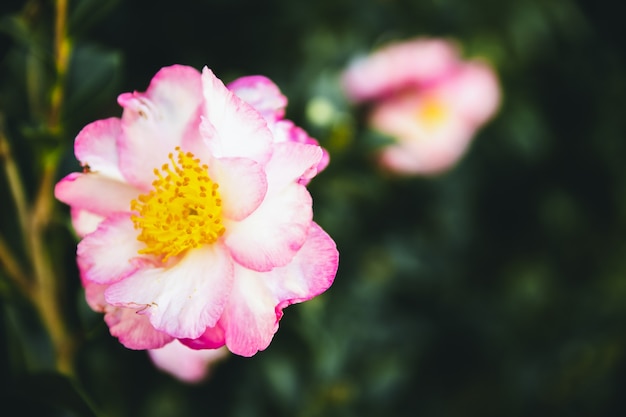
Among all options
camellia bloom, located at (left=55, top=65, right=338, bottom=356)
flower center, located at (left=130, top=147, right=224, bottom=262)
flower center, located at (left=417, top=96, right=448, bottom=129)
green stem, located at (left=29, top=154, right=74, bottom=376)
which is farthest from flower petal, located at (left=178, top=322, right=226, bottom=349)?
flower center, located at (left=417, top=96, right=448, bottom=129)

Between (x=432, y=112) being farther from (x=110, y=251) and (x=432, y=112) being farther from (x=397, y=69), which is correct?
(x=110, y=251)

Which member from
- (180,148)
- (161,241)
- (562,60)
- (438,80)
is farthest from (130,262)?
(562,60)

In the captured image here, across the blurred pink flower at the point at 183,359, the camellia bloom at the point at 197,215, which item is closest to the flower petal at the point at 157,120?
the camellia bloom at the point at 197,215

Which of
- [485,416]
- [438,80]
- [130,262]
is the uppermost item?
[438,80]

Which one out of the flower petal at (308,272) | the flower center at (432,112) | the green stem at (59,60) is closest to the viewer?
the flower petal at (308,272)

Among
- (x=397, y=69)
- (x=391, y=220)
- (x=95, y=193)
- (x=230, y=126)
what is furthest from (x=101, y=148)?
(x=391, y=220)

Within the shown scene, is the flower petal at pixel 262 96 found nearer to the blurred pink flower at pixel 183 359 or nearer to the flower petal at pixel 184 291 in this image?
the flower petal at pixel 184 291

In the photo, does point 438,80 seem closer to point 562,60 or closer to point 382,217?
point 382,217
